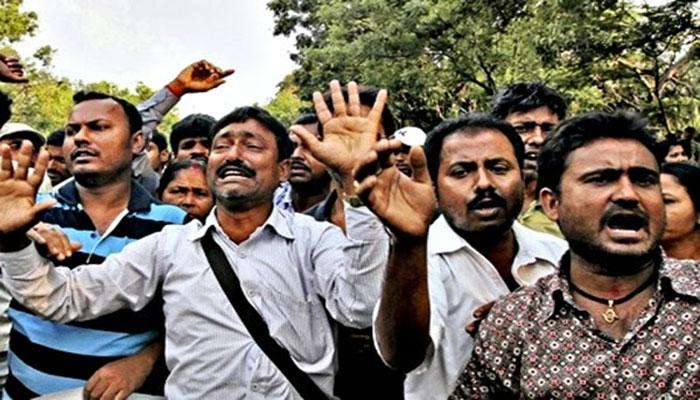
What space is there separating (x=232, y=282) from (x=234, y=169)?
1.66 ft

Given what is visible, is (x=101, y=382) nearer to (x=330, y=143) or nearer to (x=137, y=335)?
(x=137, y=335)

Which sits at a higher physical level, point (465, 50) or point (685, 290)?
point (465, 50)

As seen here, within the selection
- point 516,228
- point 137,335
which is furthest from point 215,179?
point 516,228

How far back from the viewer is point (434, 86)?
20547 mm

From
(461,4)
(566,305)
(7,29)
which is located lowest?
(566,305)

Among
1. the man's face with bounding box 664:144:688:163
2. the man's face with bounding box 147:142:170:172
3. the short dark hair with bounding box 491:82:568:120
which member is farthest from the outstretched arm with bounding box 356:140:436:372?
the man's face with bounding box 664:144:688:163

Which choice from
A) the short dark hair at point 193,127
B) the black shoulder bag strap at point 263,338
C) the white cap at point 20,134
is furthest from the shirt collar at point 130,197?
the white cap at point 20,134

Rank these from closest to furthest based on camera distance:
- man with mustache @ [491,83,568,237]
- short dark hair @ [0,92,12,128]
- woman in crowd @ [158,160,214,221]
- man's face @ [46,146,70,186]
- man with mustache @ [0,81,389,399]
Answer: man with mustache @ [0,81,389,399] < short dark hair @ [0,92,12,128] < man with mustache @ [491,83,568,237] < woman in crowd @ [158,160,214,221] < man's face @ [46,146,70,186]

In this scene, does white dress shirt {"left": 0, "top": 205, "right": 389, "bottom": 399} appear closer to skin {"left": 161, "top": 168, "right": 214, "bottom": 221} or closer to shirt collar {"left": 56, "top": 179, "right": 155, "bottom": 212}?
shirt collar {"left": 56, "top": 179, "right": 155, "bottom": 212}

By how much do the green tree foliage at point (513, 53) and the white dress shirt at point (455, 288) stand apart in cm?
1154

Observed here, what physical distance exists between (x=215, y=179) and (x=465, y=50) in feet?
56.2

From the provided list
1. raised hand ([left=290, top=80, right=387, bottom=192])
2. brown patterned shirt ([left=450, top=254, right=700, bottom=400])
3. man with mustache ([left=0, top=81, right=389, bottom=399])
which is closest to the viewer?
brown patterned shirt ([left=450, top=254, right=700, bottom=400])

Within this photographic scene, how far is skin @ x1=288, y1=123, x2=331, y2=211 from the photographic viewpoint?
14.5 ft

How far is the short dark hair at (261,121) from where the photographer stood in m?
3.21
